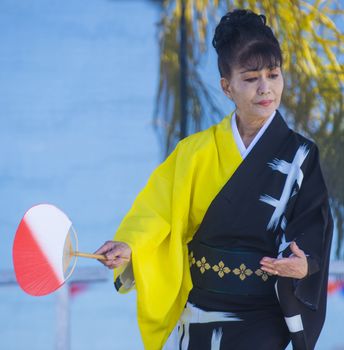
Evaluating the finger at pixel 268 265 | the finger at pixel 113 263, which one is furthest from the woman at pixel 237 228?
the finger at pixel 268 265

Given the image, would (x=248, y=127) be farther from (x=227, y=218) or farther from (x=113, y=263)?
(x=113, y=263)

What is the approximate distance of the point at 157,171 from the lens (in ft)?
11.4

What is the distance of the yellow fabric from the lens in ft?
10.8

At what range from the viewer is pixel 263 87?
3205mm

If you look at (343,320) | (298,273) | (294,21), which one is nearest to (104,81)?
(294,21)

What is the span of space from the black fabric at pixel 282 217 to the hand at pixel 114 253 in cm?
27

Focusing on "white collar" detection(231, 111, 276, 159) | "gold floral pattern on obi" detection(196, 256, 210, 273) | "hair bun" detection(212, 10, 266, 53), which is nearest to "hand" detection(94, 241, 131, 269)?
"gold floral pattern on obi" detection(196, 256, 210, 273)

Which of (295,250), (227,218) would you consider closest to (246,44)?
(227,218)

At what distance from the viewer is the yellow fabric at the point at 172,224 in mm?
3279

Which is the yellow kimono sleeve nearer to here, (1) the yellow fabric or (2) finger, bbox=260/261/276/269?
(1) the yellow fabric

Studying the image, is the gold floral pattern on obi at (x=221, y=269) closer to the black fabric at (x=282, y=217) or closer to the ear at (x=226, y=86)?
the black fabric at (x=282, y=217)

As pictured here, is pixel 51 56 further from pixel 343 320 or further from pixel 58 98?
pixel 343 320

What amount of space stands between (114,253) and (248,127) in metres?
0.65

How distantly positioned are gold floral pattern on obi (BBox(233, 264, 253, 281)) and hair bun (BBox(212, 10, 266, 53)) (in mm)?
731
